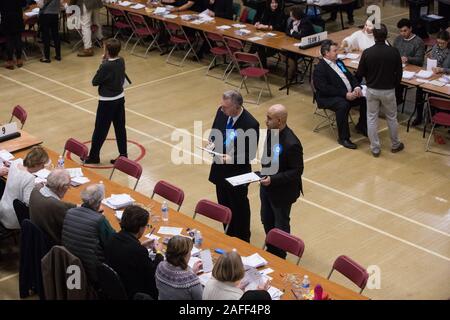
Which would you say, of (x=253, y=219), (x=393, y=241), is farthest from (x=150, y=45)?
(x=393, y=241)

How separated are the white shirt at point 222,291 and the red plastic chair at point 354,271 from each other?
4.32 ft

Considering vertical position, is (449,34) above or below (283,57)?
above

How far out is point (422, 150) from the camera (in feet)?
40.1

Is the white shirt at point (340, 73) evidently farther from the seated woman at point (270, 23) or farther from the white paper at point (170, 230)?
the white paper at point (170, 230)

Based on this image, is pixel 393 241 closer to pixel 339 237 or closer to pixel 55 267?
pixel 339 237

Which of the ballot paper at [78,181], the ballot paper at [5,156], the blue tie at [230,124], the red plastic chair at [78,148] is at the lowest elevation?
the red plastic chair at [78,148]

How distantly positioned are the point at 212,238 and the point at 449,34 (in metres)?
7.13

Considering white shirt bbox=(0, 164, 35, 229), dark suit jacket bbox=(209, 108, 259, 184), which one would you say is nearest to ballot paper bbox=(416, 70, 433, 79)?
dark suit jacket bbox=(209, 108, 259, 184)

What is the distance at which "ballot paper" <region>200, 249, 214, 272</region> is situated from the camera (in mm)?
7377

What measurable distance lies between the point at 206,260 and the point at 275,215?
1.52 metres

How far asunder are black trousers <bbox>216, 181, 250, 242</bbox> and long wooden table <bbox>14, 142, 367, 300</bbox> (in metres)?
0.91

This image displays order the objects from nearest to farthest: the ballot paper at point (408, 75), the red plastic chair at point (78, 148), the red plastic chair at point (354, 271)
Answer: the red plastic chair at point (354, 271), the red plastic chair at point (78, 148), the ballot paper at point (408, 75)

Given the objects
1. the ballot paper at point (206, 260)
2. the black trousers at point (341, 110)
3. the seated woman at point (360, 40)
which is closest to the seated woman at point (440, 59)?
the black trousers at point (341, 110)

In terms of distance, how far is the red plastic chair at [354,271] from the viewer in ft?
23.6
